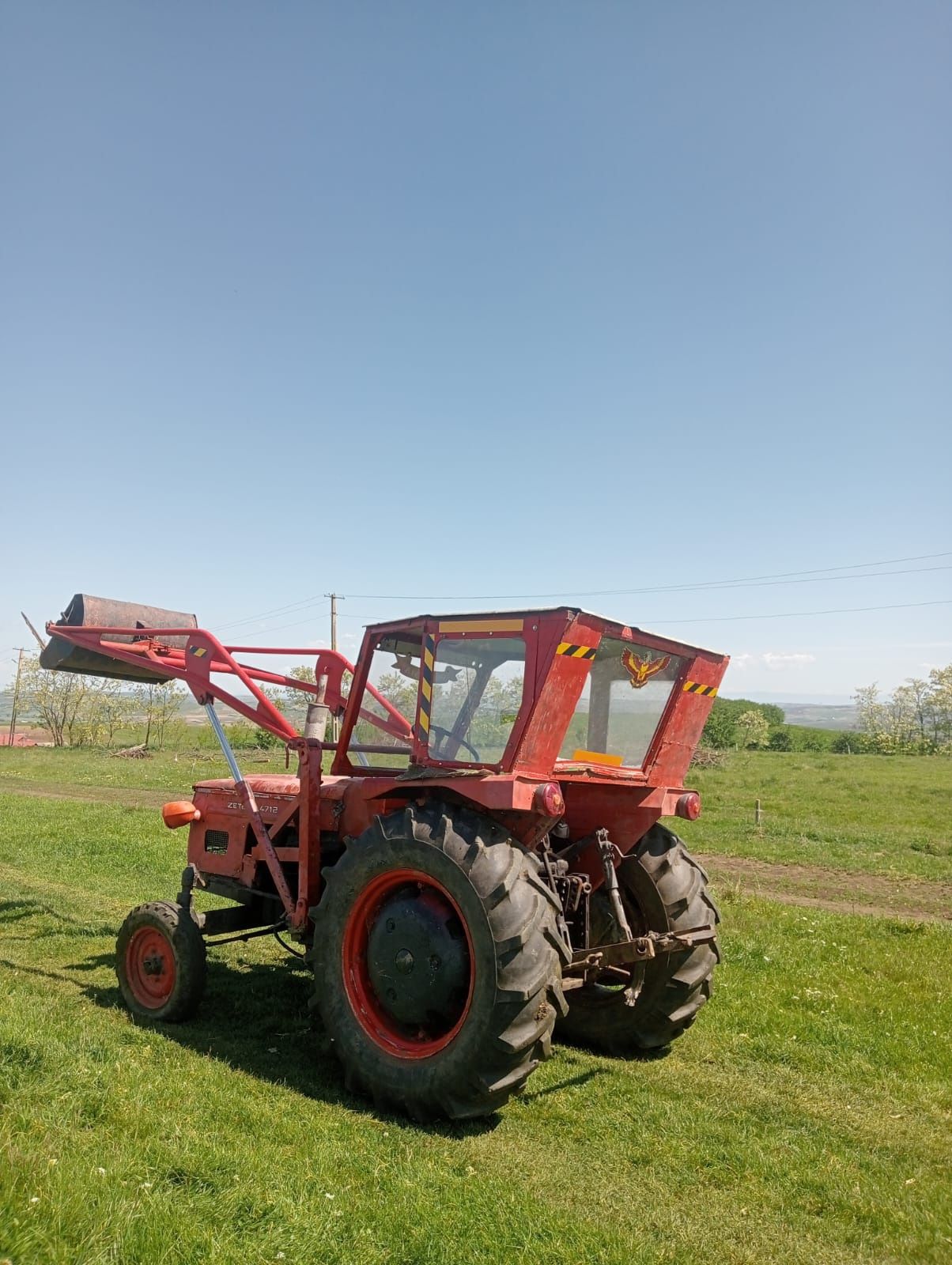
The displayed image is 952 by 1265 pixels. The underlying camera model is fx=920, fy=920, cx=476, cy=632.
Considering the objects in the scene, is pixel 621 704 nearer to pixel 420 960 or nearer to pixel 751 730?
pixel 420 960

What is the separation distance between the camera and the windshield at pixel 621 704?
594cm

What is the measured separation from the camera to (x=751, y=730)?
59.6 metres

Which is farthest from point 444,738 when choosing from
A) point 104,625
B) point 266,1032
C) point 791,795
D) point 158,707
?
point 158,707

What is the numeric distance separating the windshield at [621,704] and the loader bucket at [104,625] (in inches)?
146

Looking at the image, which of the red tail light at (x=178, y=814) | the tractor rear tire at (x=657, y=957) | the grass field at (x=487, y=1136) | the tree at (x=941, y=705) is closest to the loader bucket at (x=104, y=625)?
the red tail light at (x=178, y=814)

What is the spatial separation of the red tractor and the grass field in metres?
0.41

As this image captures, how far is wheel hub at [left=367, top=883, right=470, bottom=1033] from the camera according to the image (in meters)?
5.20

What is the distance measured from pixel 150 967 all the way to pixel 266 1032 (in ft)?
3.38

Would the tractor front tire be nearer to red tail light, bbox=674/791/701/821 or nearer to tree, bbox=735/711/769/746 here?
red tail light, bbox=674/791/701/821

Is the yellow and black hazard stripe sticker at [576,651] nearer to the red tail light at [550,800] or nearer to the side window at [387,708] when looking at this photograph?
the red tail light at [550,800]

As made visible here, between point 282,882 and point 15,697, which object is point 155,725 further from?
point 282,882

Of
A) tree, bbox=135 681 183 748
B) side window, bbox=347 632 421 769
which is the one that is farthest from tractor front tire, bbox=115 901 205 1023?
tree, bbox=135 681 183 748

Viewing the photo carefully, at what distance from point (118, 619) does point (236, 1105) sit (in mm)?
4434

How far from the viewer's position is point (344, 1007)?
5527mm
